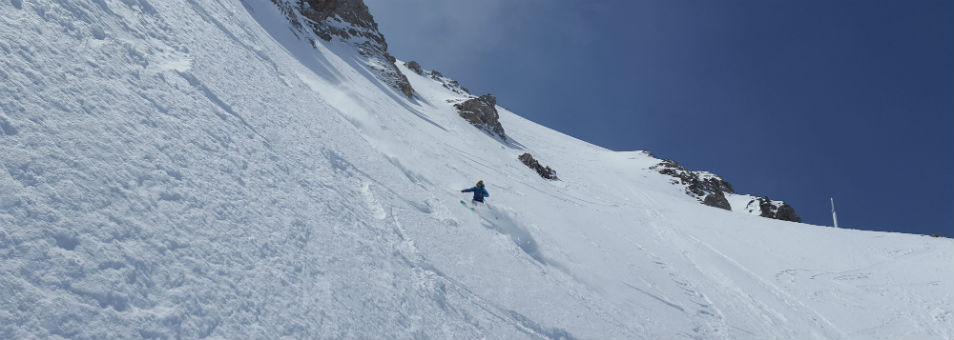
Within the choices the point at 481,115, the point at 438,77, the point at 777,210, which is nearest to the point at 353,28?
the point at 481,115

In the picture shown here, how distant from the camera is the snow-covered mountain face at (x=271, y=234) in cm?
464

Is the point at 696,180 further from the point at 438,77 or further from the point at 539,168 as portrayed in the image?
the point at 438,77

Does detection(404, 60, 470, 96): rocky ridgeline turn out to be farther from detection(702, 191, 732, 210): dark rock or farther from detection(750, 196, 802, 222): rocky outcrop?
detection(750, 196, 802, 222): rocky outcrop

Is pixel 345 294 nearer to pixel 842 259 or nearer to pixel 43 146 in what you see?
pixel 43 146

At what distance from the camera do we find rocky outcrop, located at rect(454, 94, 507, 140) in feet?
137

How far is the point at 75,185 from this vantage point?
512 centimetres

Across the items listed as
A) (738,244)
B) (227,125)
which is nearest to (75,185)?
(227,125)

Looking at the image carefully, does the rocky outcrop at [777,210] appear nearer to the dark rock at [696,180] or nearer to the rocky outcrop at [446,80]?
the dark rock at [696,180]

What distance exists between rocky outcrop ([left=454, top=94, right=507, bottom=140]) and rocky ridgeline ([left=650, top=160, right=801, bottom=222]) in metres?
16.9

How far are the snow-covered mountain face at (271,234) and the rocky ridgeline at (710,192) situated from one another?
27195mm

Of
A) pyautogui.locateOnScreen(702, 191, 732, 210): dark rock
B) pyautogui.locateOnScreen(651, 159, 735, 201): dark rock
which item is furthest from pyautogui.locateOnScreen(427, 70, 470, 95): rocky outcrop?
pyautogui.locateOnScreen(702, 191, 732, 210): dark rock

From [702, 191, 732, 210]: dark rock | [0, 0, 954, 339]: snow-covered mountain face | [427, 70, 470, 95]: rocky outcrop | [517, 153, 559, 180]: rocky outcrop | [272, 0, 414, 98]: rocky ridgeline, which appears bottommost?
[0, 0, 954, 339]: snow-covered mountain face

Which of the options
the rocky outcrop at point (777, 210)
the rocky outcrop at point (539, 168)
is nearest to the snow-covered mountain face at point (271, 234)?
the rocky outcrop at point (539, 168)

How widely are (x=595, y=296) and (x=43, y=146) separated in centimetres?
850
